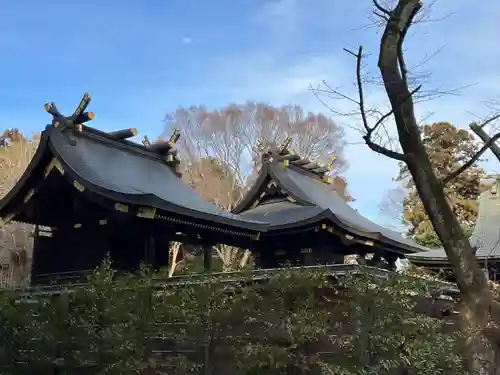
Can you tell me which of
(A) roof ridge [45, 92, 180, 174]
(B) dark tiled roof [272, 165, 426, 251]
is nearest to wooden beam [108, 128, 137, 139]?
(A) roof ridge [45, 92, 180, 174]

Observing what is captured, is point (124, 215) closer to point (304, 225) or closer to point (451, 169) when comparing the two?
point (304, 225)

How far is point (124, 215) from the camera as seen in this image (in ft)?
32.3

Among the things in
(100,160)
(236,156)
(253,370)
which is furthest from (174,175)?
(236,156)

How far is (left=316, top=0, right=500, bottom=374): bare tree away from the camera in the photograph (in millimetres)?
4824

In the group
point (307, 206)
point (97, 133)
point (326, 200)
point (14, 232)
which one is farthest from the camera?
point (14, 232)

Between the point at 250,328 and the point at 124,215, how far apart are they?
Result: 456cm

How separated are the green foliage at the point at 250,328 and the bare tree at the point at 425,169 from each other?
798 mm

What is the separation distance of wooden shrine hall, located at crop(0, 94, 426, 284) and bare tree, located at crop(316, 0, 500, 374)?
195 inches

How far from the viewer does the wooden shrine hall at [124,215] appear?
10219mm

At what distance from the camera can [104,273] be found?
6641 mm

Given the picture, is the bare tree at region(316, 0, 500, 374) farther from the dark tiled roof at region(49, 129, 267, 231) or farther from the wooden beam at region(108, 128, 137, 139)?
the wooden beam at region(108, 128, 137, 139)

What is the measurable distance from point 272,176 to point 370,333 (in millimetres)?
10459

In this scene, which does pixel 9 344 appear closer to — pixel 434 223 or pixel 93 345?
pixel 93 345

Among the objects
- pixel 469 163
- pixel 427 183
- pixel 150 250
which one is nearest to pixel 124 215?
pixel 150 250
